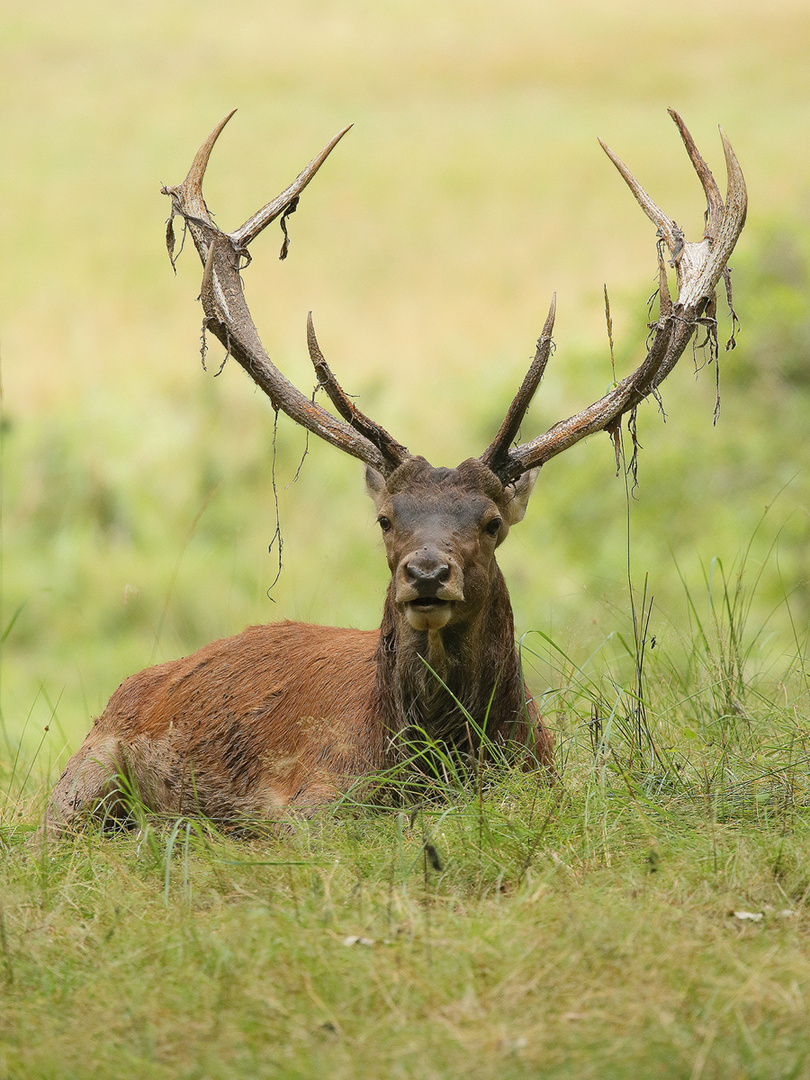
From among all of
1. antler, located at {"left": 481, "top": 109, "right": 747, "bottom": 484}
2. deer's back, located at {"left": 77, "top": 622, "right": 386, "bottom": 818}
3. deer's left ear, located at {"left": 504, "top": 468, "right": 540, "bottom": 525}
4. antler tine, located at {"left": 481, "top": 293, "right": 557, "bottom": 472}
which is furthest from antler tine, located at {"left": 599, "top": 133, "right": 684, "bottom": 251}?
deer's back, located at {"left": 77, "top": 622, "right": 386, "bottom": 818}

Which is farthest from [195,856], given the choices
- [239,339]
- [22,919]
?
[239,339]

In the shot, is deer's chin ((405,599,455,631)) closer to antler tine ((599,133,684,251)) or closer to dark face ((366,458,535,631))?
dark face ((366,458,535,631))

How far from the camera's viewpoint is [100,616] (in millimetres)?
12398

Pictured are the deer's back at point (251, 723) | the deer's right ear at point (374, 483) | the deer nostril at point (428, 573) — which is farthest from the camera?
the deer's right ear at point (374, 483)

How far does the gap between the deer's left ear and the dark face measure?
11 millimetres

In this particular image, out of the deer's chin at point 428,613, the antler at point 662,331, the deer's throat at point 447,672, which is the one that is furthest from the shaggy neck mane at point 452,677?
the antler at point 662,331

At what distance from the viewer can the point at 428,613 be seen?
436 cm

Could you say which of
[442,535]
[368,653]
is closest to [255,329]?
[442,535]

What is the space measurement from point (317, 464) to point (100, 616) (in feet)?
10.5

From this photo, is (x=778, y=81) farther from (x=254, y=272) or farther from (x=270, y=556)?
(x=270, y=556)

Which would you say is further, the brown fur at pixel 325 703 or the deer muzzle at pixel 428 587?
the brown fur at pixel 325 703

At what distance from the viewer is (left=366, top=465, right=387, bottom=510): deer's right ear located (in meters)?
5.27

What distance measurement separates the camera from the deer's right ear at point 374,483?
17.3 ft

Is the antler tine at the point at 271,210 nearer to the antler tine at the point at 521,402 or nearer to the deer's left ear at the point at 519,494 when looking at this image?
the antler tine at the point at 521,402
